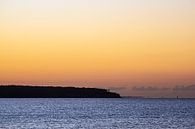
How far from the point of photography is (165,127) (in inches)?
2815

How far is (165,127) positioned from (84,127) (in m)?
11.0

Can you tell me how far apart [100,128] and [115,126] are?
12.4ft

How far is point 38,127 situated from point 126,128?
11765 mm

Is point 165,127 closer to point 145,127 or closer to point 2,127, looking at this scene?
point 145,127

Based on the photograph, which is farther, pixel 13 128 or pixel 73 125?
pixel 73 125

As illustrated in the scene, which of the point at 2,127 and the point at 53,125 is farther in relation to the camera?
the point at 53,125

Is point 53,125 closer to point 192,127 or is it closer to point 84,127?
point 84,127

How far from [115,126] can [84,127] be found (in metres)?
4.65

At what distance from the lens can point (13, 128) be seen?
6906 centimetres

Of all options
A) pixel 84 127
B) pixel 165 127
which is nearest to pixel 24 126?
pixel 84 127

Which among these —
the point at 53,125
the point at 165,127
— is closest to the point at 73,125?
the point at 53,125

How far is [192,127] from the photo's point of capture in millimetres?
71812

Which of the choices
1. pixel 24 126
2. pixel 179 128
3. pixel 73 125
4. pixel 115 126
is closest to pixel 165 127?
pixel 179 128

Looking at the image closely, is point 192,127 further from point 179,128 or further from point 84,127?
point 84,127
